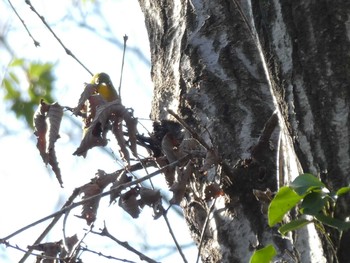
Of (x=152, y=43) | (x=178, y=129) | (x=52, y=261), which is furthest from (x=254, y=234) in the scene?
(x=152, y=43)

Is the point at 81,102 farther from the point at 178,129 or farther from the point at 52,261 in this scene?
the point at 52,261

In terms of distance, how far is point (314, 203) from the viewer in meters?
1.03

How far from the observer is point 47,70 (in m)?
3.48

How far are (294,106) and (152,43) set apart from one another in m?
0.94

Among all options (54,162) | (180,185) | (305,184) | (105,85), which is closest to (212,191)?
(180,185)

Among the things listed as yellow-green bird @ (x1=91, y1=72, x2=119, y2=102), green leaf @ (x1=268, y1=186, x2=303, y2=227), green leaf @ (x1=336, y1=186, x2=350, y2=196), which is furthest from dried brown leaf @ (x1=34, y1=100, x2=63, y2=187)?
green leaf @ (x1=336, y1=186, x2=350, y2=196)

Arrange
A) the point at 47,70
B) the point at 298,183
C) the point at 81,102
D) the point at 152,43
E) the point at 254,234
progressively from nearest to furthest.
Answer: the point at 298,183 < the point at 254,234 < the point at 81,102 < the point at 152,43 < the point at 47,70

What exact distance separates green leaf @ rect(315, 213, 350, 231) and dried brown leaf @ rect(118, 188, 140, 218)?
71 cm

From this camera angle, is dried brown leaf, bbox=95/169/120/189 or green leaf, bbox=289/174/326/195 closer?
green leaf, bbox=289/174/326/195

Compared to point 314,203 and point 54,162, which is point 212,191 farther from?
point 314,203

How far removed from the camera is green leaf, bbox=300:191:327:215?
102cm

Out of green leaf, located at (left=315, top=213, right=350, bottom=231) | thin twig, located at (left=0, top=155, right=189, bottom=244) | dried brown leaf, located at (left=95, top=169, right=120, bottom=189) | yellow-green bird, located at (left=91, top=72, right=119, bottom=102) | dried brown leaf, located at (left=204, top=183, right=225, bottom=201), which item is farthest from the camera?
yellow-green bird, located at (left=91, top=72, right=119, bottom=102)

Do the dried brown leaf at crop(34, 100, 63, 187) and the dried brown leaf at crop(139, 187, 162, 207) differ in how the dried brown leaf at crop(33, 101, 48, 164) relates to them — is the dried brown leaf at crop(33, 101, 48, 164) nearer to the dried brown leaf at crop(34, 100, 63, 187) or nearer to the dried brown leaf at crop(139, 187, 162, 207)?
the dried brown leaf at crop(34, 100, 63, 187)

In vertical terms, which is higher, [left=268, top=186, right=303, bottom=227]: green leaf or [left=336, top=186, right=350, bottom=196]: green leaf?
[left=268, top=186, right=303, bottom=227]: green leaf
